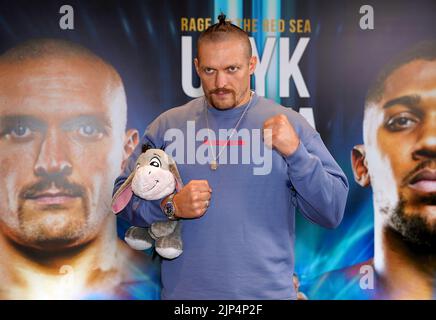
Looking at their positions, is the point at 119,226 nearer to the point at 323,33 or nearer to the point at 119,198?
the point at 119,198

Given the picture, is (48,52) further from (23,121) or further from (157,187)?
(157,187)

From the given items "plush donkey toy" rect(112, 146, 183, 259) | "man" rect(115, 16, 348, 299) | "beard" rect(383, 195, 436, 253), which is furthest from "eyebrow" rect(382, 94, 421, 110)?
"plush donkey toy" rect(112, 146, 183, 259)

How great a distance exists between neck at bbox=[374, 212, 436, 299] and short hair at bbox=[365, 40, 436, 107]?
1.77 feet

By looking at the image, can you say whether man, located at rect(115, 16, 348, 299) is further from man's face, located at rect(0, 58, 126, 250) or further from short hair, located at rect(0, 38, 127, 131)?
short hair, located at rect(0, 38, 127, 131)

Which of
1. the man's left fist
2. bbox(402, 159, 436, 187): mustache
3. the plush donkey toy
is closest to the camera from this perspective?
the man's left fist

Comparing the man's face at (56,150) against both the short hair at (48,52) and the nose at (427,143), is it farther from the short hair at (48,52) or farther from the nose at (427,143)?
the nose at (427,143)

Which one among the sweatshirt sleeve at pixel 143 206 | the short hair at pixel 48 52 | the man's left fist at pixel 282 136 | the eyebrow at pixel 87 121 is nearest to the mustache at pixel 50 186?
the eyebrow at pixel 87 121

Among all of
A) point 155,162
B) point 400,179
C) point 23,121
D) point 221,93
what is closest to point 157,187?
point 155,162

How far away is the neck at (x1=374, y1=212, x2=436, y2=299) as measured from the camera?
2680 millimetres

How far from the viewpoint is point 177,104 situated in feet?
8.89

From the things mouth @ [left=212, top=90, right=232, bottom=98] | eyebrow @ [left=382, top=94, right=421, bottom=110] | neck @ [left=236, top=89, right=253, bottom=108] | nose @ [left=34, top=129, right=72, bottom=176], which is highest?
eyebrow @ [left=382, top=94, right=421, bottom=110]

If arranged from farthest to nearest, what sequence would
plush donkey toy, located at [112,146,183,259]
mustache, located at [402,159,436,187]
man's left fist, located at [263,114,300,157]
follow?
mustache, located at [402,159,436,187] → plush donkey toy, located at [112,146,183,259] → man's left fist, located at [263,114,300,157]

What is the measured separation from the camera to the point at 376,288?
8.86 ft

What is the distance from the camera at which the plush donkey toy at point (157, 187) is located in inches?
70.3
